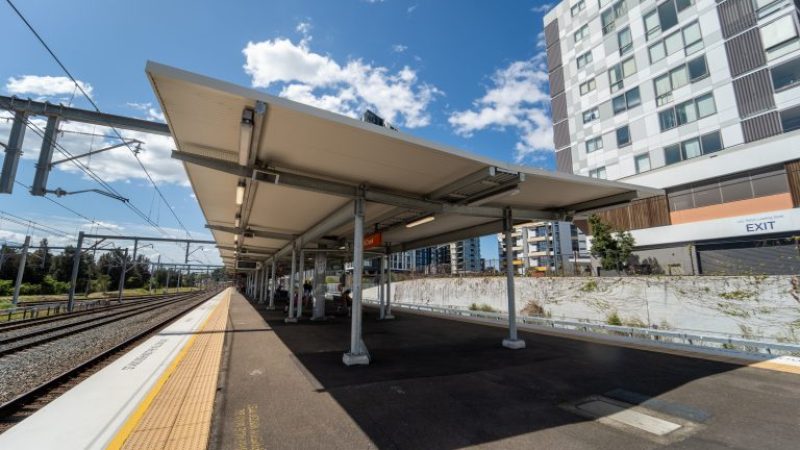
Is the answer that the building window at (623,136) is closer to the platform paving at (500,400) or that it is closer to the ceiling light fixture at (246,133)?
the platform paving at (500,400)

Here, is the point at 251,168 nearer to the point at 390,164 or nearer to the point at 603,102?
the point at 390,164

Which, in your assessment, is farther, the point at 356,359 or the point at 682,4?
the point at 682,4

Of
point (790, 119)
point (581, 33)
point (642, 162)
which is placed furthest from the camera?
point (581, 33)

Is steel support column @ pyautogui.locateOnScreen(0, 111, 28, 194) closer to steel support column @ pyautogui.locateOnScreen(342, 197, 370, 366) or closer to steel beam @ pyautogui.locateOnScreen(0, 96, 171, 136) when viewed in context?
steel beam @ pyautogui.locateOnScreen(0, 96, 171, 136)

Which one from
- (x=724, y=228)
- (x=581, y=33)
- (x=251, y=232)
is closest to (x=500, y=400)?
(x=251, y=232)

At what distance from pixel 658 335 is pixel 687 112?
19519 millimetres

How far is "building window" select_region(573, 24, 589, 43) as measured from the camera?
102 feet

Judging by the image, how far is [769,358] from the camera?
766cm

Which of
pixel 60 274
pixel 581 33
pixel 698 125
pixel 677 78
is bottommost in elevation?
pixel 60 274

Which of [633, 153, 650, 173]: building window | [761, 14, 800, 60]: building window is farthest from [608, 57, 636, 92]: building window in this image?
[761, 14, 800, 60]: building window

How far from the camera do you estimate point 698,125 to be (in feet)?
74.6

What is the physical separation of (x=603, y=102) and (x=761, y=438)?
3107 cm

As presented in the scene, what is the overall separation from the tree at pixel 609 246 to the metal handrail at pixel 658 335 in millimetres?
8105

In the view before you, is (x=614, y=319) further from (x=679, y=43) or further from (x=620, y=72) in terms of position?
(x=620, y=72)
